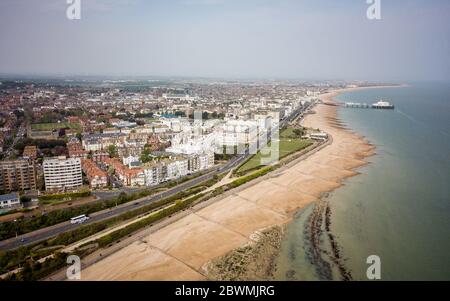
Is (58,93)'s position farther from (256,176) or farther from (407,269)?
(407,269)

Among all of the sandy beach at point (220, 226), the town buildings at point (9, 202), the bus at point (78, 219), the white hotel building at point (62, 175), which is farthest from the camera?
the white hotel building at point (62, 175)

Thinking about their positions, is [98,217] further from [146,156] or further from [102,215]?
[146,156]

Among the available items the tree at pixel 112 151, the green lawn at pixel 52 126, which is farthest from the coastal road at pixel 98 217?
the green lawn at pixel 52 126

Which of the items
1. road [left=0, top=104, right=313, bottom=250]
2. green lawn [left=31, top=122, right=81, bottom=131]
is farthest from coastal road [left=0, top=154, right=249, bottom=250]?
green lawn [left=31, top=122, right=81, bottom=131]

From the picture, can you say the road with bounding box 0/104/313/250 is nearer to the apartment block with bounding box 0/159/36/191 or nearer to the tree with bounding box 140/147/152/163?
the tree with bounding box 140/147/152/163

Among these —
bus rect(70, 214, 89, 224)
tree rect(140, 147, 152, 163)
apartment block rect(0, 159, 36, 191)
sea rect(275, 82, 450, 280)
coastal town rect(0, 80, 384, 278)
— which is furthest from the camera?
tree rect(140, 147, 152, 163)

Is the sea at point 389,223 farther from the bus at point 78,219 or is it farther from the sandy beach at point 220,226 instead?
the bus at point 78,219

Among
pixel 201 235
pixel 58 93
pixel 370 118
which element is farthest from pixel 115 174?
pixel 58 93
